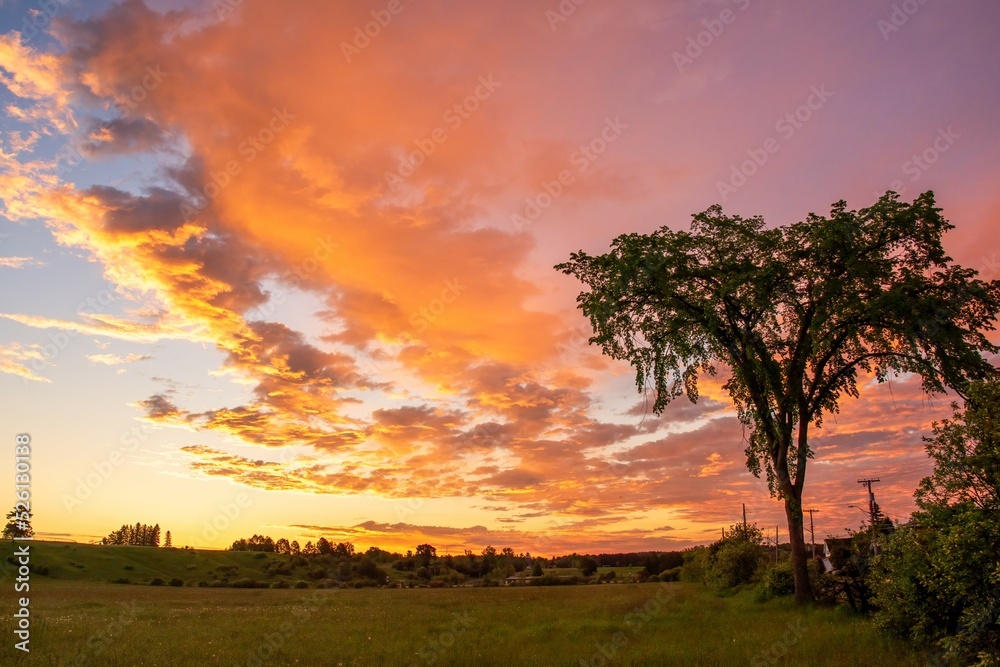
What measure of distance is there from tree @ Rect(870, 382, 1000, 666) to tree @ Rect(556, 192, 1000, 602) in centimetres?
1257

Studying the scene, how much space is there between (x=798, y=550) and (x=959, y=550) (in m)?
17.0

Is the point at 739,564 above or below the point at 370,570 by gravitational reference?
above

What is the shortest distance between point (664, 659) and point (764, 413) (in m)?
16.0

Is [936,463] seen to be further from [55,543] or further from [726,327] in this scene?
[55,543]

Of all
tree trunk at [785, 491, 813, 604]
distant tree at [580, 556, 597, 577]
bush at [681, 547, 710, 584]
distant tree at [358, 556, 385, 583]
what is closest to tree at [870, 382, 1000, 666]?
tree trunk at [785, 491, 813, 604]

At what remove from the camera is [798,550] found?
27547 millimetres

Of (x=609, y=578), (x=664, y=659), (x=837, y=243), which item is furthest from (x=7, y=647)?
(x=609, y=578)

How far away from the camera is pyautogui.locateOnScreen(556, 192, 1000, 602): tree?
84.6ft
